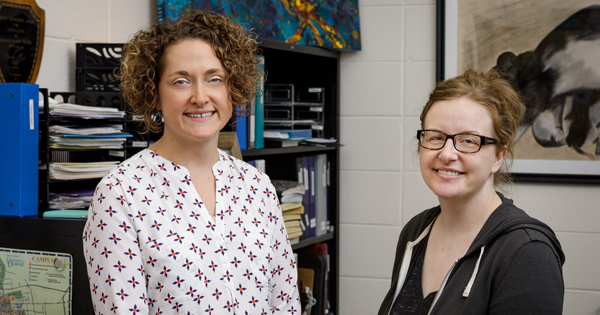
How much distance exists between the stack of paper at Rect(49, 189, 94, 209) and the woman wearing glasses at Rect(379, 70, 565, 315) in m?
0.92

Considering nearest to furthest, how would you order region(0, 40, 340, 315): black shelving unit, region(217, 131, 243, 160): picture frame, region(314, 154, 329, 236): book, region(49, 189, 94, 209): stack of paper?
region(49, 189, 94, 209): stack of paper
region(0, 40, 340, 315): black shelving unit
region(217, 131, 243, 160): picture frame
region(314, 154, 329, 236): book

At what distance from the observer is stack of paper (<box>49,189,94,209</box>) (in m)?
1.56

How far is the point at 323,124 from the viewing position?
2963mm

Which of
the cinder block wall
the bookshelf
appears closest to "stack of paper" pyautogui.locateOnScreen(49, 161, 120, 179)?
the bookshelf

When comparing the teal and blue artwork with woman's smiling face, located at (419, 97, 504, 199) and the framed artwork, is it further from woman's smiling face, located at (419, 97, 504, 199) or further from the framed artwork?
woman's smiling face, located at (419, 97, 504, 199)

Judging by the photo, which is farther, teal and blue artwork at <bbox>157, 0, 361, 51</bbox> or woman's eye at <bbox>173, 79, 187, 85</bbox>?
teal and blue artwork at <bbox>157, 0, 361, 51</bbox>

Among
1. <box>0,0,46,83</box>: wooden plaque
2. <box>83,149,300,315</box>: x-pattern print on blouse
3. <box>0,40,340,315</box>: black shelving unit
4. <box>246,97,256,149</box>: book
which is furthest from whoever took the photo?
<box>246,97,256,149</box>: book

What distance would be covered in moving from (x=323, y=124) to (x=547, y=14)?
4.08ft

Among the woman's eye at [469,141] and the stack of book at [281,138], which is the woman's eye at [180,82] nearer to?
the woman's eye at [469,141]

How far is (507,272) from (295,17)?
1.87 metres

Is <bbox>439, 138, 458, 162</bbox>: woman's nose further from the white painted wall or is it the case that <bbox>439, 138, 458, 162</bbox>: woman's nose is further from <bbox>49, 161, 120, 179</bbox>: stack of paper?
the white painted wall

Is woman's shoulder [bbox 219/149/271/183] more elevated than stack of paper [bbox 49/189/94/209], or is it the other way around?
woman's shoulder [bbox 219/149/271/183]

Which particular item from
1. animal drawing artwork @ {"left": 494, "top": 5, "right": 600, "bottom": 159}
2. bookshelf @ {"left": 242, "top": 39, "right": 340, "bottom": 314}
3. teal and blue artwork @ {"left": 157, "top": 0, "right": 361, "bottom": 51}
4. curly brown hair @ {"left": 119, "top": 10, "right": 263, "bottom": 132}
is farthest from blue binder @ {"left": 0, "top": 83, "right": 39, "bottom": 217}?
animal drawing artwork @ {"left": 494, "top": 5, "right": 600, "bottom": 159}

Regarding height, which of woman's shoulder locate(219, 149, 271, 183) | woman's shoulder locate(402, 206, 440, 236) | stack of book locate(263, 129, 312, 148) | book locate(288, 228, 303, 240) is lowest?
book locate(288, 228, 303, 240)
